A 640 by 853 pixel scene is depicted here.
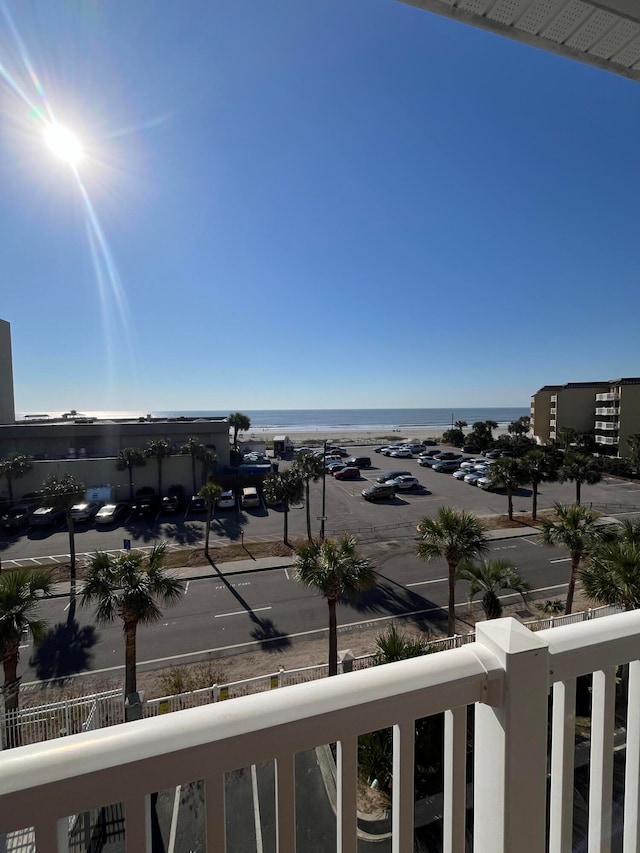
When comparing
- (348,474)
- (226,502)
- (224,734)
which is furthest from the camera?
(348,474)

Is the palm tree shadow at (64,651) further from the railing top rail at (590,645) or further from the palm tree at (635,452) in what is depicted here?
the palm tree at (635,452)

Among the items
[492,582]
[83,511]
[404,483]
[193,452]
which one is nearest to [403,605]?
[492,582]

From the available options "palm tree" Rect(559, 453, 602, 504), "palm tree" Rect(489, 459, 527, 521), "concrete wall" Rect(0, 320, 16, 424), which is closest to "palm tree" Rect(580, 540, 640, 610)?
"palm tree" Rect(489, 459, 527, 521)

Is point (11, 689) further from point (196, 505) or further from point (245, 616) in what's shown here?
point (196, 505)

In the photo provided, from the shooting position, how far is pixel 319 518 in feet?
66.2

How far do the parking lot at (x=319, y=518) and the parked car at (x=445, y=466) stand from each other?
4.55 m

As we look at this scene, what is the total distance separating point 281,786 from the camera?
1.08 metres

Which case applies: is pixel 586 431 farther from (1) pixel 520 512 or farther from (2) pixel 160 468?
(2) pixel 160 468

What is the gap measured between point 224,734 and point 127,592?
29.7 ft

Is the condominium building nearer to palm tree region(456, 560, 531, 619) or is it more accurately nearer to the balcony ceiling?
palm tree region(456, 560, 531, 619)

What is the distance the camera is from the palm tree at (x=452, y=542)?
1133 cm

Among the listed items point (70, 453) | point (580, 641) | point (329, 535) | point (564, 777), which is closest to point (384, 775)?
point (564, 777)

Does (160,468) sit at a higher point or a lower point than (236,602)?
higher

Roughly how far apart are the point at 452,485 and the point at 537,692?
31.0 meters
